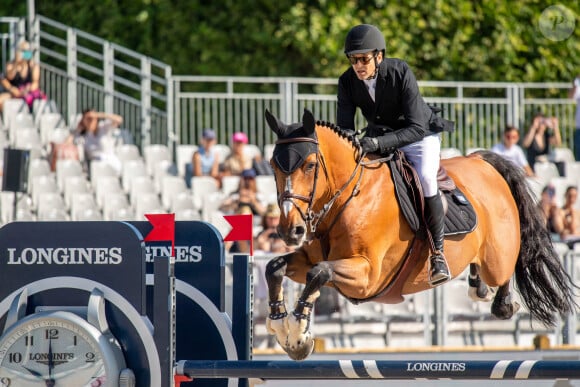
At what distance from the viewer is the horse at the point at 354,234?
5707mm

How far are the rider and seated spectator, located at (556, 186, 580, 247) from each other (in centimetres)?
476

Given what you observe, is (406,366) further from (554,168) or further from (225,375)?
(554,168)

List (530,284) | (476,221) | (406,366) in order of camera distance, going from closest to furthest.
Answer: (406,366) < (476,221) < (530,284)

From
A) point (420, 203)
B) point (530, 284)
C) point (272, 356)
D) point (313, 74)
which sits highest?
point (313, 74)

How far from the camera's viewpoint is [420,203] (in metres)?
6.38

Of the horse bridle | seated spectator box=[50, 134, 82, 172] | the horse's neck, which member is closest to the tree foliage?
seated spectator box=[50, 134, 82, 172]

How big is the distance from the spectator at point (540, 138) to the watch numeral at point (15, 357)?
8.56 metres

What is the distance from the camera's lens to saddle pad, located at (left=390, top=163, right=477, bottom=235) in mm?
6320

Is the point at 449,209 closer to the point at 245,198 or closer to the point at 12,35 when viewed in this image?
the point at 245,198

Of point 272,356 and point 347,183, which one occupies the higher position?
point 347,183

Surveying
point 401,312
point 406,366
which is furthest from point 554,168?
point 406,366

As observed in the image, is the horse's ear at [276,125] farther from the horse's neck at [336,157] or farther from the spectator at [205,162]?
the spectator at [205,162]

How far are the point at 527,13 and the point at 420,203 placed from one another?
9.91 metres

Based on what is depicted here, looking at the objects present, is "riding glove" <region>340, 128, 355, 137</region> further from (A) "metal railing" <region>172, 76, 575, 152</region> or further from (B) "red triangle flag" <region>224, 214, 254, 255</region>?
(A) "metal railing" <region>172, 76, 575, 152</region>
